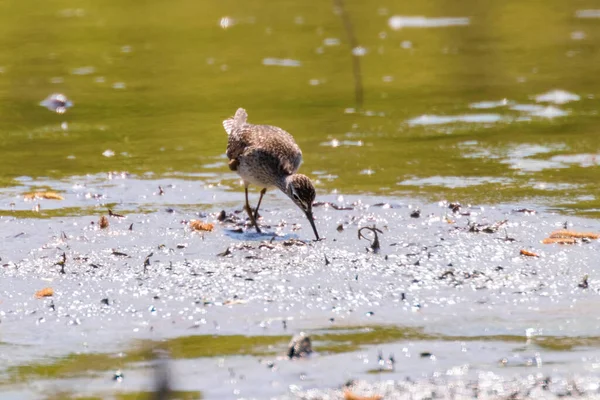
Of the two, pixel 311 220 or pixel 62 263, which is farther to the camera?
A: pixel 311 220

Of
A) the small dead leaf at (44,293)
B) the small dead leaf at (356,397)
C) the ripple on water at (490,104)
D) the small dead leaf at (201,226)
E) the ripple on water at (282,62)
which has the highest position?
the ripple on water at (282,62)

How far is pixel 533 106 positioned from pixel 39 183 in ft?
21.1

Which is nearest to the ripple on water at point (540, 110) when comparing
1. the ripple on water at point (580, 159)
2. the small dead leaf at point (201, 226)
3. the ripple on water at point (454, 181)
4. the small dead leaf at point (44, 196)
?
the ripple on water at point (580, 159)

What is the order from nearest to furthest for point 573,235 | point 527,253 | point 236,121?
point 527,253, point 573,235, point 236,121

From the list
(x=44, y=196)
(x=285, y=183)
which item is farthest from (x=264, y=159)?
(x=44, y=196)

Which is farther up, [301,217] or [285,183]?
[285,183]

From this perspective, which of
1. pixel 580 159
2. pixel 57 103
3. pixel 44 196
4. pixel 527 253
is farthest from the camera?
pixel 57 103

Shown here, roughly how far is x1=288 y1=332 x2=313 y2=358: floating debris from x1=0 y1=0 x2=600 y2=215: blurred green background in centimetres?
406

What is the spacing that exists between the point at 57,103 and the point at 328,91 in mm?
3673

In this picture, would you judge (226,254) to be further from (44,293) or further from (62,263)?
(44,293)

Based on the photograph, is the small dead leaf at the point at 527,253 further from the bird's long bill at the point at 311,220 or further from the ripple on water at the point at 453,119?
the ripple on water at the point at 453,119

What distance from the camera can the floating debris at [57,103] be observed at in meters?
14.9

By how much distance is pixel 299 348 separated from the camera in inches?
247

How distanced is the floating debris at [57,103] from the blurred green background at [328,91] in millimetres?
185
